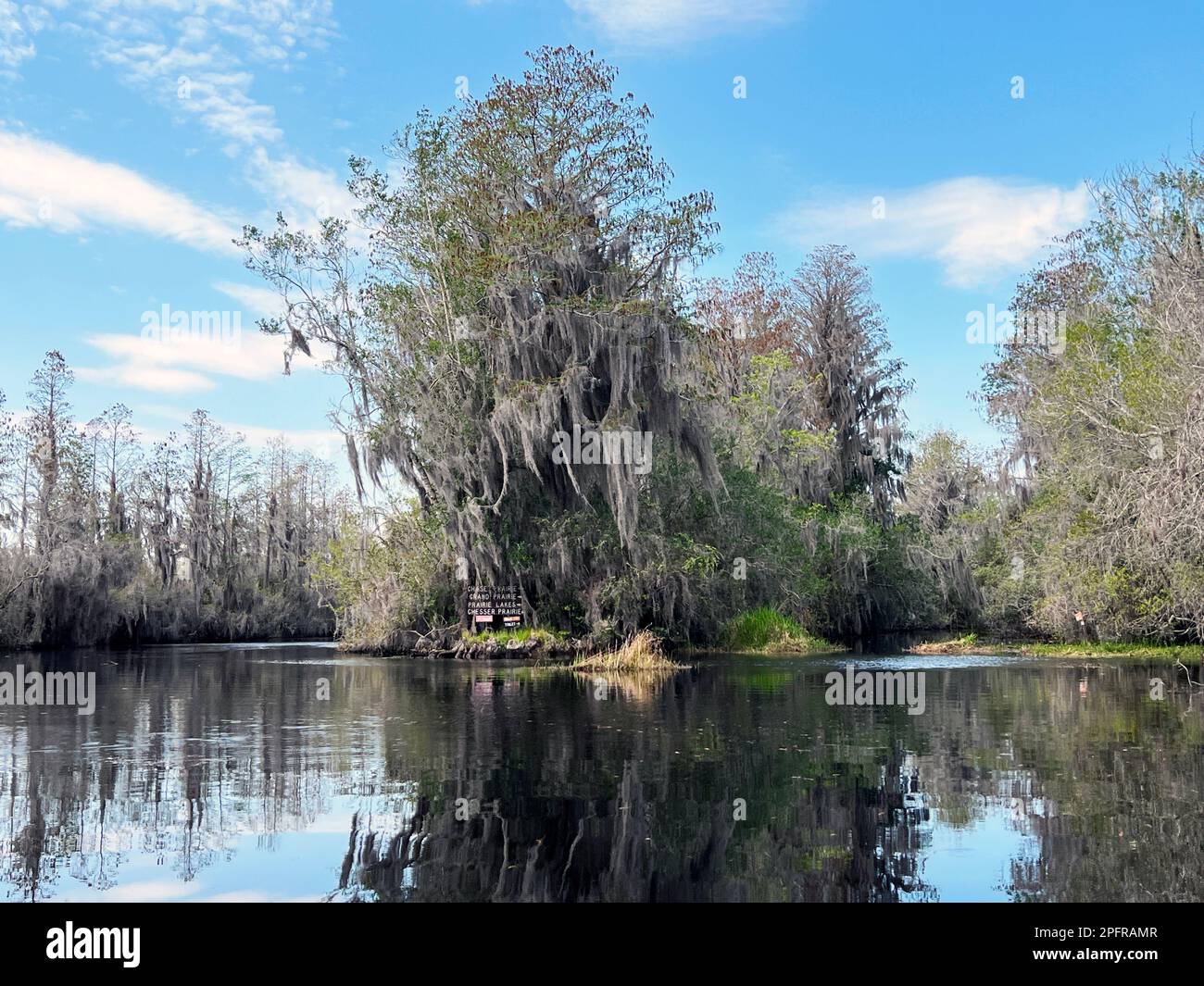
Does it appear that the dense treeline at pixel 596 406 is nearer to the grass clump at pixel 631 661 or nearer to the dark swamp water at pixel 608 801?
the grass clump at pixel 631 661

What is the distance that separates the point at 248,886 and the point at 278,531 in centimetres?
5476

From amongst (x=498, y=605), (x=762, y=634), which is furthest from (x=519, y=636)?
(x=762, y=634)

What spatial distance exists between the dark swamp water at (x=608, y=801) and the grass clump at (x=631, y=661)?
7.70 metres

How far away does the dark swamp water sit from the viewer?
20.6 ft

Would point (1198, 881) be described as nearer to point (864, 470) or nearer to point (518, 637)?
point (518, 637)

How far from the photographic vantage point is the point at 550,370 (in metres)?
28.1

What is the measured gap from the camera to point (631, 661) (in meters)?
25.2

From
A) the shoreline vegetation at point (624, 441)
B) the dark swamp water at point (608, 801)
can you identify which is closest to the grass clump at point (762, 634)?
the shoreline vegetation at point (624, 441)

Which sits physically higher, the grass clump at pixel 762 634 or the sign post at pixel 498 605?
the sign post at pixel 498 605

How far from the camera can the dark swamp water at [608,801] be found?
629 centimetres

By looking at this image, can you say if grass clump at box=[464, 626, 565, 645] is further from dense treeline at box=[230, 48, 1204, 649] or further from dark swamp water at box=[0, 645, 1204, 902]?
dark swamp water at box=[0, 645, 1204, 902]

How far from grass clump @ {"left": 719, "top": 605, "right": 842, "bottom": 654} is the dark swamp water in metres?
15.2

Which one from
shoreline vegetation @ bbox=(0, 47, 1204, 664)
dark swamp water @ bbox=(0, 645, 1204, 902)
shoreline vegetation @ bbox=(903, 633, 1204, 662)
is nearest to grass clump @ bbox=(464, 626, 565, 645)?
shoreline vegetation @ bbox=(0, 47, 1204, 664)

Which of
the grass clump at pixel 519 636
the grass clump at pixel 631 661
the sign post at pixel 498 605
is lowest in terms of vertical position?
the grass clump at pixel 631 661
